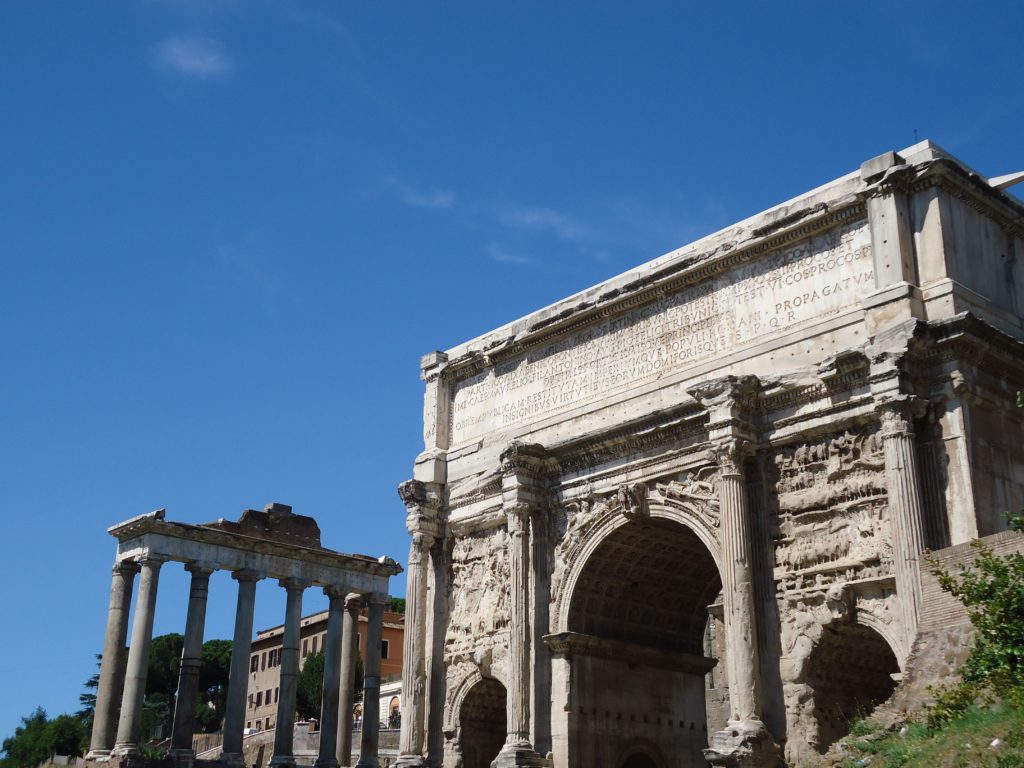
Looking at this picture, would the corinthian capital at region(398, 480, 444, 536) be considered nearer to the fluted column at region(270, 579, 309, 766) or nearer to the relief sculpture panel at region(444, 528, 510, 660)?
the relief sculpture panel at region(444, 528, 510, 660)

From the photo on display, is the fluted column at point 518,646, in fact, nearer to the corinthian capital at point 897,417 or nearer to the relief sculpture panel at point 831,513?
the relief sculpture panel at point 831,513

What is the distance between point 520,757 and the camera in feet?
72.3

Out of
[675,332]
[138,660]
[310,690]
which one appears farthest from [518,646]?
[310,690]

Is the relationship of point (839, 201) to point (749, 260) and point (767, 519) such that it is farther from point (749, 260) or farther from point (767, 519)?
point (767, 519)

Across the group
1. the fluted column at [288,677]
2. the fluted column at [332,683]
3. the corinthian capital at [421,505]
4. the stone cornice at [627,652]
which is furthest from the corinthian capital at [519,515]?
the fluted column at [332,683]

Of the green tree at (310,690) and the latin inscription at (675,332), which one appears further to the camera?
the green tree at (310,690)

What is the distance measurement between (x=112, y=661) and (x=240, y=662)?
3.63 meters

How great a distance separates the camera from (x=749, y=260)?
71.7 feet

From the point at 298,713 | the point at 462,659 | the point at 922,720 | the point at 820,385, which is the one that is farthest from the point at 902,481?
the point at 298,713

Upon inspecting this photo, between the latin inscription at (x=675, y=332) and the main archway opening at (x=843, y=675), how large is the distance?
5254 mm

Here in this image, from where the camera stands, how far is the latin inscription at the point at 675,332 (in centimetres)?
2047

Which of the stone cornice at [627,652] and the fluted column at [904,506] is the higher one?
the fluted column at [904,506]

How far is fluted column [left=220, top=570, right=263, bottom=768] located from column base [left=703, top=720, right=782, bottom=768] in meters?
20.6

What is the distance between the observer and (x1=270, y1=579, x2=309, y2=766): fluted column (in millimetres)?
36362
